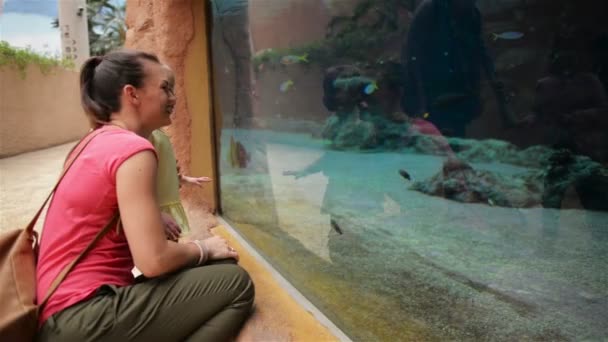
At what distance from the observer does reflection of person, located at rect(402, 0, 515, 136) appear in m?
1.80

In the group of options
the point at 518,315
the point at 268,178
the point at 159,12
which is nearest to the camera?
the point at 518,315

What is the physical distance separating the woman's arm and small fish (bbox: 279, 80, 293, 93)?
1.71 m

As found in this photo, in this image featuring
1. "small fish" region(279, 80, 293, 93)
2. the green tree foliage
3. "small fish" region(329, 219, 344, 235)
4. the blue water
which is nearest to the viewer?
the blue water

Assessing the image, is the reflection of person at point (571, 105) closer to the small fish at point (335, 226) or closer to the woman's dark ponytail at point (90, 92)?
the small fish at point (335, 226)

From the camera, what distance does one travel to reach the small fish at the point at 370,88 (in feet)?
7.55

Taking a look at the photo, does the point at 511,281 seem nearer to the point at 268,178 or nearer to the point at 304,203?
the point at 304,203

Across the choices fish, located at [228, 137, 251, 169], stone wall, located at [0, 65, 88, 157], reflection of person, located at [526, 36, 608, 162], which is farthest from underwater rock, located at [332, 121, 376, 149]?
stone wall, located at [0, 65, 88, 157]

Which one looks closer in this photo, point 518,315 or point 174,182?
point 518,315

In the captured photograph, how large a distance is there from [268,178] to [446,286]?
190 centimetres

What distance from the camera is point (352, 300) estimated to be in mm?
2320

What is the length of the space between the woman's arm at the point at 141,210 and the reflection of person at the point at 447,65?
1.26 meters

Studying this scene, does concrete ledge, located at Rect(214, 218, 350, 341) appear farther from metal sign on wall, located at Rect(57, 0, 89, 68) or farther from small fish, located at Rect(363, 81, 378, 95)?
metal sign on wall, located at Rect(57, 0, 89, 68)

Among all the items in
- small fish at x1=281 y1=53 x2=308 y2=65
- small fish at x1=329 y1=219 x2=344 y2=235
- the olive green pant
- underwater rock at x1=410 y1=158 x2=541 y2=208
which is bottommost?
small fish at x1=329 y1=219 x2=344 y2=235

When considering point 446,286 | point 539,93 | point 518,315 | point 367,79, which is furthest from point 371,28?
point 518,315
